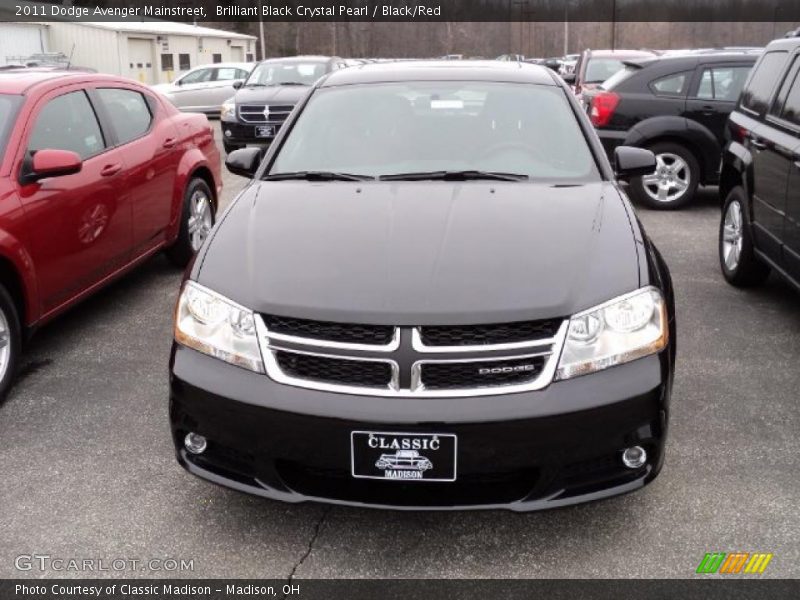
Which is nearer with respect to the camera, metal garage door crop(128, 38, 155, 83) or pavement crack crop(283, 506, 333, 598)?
pavement crack crop(283, 506, 333, 598)

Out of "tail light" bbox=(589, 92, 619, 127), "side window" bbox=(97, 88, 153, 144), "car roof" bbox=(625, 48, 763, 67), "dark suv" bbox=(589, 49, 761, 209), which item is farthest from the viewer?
"tail light" bbox=(589, 92, 619, 127)

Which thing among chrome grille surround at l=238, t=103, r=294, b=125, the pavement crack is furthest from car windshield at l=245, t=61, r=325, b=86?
the pavement crack

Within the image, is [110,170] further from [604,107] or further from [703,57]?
[703,57]

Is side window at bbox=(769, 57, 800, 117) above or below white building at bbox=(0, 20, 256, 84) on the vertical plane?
below

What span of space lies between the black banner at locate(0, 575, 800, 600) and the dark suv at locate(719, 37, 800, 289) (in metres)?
2.68

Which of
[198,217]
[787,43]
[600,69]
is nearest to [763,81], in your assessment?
[787,43]

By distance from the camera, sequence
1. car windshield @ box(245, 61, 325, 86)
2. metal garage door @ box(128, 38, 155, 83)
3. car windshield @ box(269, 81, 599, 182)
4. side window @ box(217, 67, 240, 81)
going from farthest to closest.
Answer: metal garage door @ box(128, 38, 155, 83) < side window @ box(217, 67, 240, 81) < car windshield @ box(245, 61, 325, 86) < car windshield @ box(269, 81, 599, 182)

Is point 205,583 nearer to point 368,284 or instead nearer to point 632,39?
point 368,284

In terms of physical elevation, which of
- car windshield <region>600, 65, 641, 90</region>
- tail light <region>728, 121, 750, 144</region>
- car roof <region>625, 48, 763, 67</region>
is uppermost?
car roof <region>625, 48, 763, 67</region>

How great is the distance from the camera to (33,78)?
202 inches

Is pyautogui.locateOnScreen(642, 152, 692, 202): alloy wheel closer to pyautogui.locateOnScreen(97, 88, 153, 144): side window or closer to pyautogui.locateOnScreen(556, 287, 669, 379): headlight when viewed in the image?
pyautogui.locateOnScreen(97, 88, 153, 144): side window

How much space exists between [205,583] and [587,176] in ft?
7.60

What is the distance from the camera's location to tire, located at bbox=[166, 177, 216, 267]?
6.55 meters

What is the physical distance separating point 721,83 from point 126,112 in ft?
20.9
